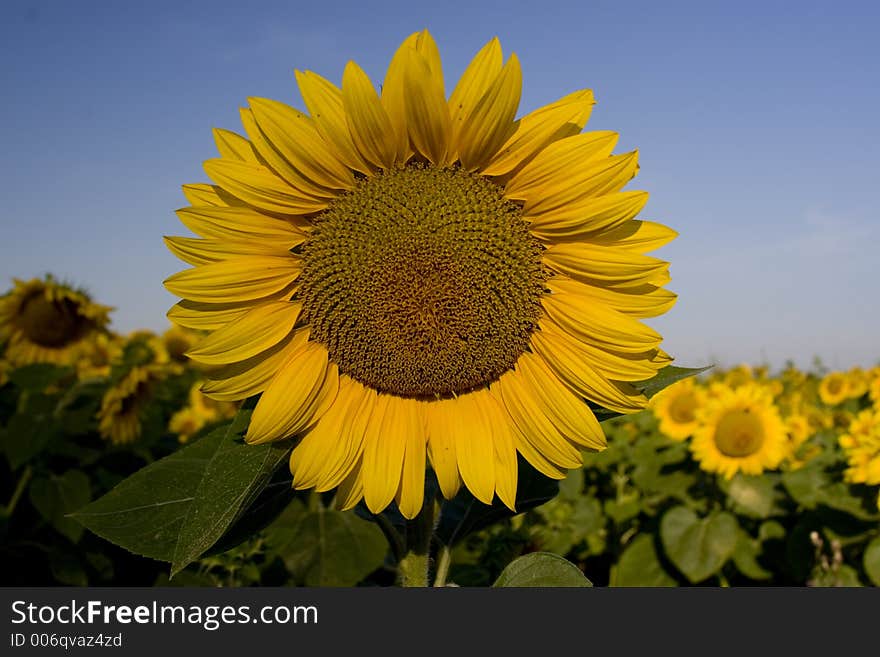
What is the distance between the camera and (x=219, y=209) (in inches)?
59.7

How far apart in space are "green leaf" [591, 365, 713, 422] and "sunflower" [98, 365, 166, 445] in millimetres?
3925

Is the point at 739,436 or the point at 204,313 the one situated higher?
the point at 739,436

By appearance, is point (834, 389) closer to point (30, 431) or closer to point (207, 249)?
point (30, 431)

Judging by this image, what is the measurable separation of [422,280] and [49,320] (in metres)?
4.80

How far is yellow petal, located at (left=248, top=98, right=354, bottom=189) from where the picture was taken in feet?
4.77

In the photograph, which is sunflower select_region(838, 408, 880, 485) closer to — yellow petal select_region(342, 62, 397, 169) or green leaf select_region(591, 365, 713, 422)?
green leaf select_region(591, 365, 713, 422)

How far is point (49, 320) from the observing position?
551cm

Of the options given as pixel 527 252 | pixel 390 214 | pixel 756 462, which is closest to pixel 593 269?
pixel 527 252

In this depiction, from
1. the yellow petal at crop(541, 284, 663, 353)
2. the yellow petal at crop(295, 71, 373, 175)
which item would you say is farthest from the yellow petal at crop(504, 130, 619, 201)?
the yellow petal at crop(295, 71, 373, 175)

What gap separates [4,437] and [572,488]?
335 cm

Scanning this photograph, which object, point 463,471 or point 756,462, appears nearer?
point 463,471

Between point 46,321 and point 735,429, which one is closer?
point 735,429

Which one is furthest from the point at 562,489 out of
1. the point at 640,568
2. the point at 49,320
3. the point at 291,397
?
the point at 49,320

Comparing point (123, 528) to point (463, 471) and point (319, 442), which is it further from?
point (463, 471)
